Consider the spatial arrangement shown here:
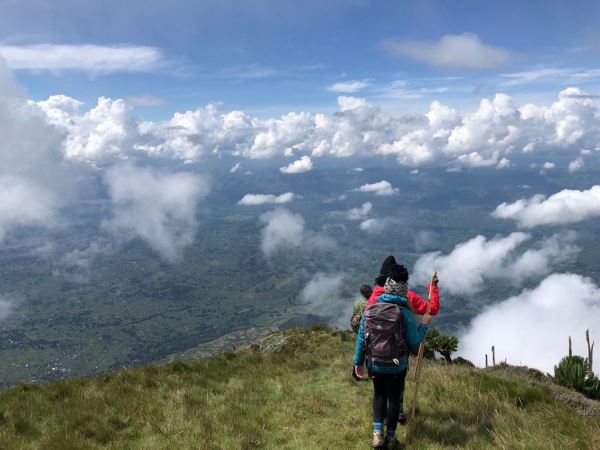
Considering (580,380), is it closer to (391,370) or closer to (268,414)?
(391,370)

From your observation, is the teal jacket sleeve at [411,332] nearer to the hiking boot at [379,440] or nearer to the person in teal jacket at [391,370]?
the person in teal jacket at [391,370]

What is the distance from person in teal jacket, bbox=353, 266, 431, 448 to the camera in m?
6.08

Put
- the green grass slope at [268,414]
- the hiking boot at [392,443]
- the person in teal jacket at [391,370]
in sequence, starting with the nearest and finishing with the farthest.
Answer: the person in teal jacket at [391,370] → the hiking boot at [392,443] → the green grass slope at [268,414]

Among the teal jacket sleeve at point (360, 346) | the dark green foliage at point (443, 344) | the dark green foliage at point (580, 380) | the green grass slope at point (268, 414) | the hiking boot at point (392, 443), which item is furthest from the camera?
the dark green foliage at point (443, 344)

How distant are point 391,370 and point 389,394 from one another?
65 cm

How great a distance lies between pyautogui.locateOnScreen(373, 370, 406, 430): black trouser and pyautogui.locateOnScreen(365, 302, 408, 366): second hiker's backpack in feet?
1.21

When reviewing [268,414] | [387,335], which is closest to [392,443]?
[387,335]

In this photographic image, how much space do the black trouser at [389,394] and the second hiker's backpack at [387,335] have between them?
1.21 feet

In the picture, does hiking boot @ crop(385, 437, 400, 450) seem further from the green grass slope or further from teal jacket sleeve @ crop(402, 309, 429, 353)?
teal jacket sleeve @ crop(402, 309, 429, 353)

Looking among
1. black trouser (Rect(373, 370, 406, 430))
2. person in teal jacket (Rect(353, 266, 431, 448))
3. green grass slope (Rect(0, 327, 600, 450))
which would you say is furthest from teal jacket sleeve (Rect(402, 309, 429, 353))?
green grass slope (Rect(0, 327, 600, 450))

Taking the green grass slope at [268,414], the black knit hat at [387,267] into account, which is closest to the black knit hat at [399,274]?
the black knit hat at [387,267]

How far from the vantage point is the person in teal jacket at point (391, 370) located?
6.08 metres

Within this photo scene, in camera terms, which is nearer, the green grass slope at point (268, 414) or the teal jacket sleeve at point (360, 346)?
the teal jacket sleeve at point (360, 346)

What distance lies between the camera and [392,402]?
20.6 ft
